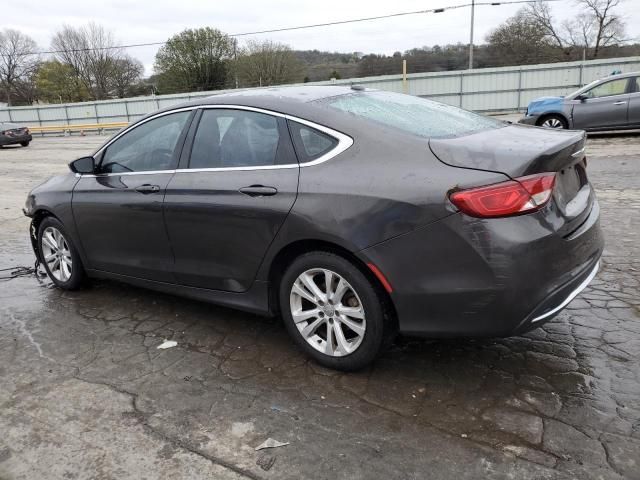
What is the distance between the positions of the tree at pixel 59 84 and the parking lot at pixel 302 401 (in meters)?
61.4

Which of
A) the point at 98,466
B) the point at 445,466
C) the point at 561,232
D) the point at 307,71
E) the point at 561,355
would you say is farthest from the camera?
the point at 307,71

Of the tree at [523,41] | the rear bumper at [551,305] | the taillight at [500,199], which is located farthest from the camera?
the tree at [523,41]

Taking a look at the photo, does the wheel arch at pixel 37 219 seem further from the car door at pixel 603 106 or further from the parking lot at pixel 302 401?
the car door at pixel 603 106

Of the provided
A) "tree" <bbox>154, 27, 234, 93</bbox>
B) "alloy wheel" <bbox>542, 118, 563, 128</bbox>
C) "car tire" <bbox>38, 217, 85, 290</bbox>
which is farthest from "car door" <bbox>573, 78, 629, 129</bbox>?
"tree" <bbox>154, 27, 234, 93</bbox>

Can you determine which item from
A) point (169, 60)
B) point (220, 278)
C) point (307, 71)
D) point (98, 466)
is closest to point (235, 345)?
point (220, 278)

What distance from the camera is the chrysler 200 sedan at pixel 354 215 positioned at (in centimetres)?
267

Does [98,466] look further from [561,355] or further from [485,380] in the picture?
[561,355]

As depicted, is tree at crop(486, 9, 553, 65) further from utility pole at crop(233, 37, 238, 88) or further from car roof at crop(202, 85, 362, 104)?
car roof at crop(202, 85, 362, 104)

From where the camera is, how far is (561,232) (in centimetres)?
276

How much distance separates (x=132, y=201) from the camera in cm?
401

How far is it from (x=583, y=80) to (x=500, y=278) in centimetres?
2807

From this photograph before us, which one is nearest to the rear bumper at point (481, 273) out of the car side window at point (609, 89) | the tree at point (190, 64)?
the car side window at point (609, 89)

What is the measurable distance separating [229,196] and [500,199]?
5.43 feet

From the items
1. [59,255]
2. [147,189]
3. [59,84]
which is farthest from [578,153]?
[59,84]
